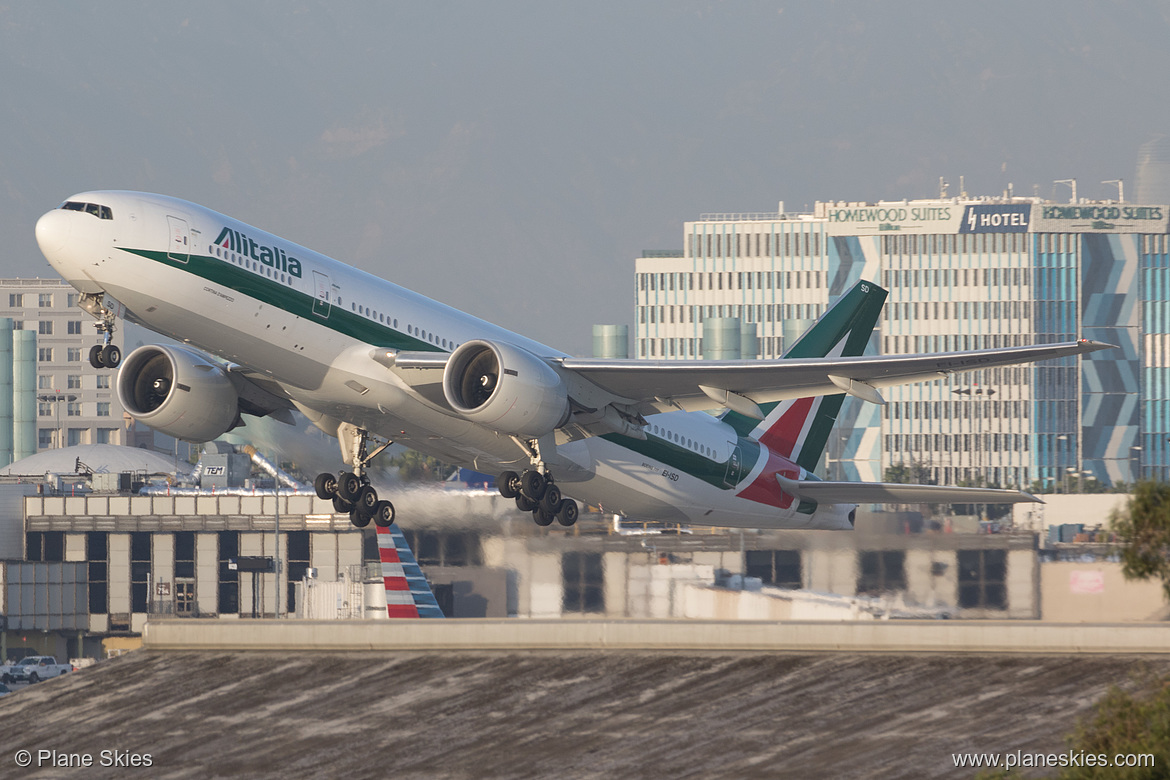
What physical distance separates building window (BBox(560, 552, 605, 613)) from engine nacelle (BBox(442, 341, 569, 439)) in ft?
48.9

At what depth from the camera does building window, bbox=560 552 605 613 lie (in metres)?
49.2

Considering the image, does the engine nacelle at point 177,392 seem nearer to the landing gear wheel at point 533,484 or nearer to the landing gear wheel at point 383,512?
the landing gear wheel at point 383,512

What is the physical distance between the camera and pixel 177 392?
37031 mm

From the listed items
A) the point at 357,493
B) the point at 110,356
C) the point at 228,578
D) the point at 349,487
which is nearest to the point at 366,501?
the point at 357,493

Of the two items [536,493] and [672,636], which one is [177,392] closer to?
[536,493]

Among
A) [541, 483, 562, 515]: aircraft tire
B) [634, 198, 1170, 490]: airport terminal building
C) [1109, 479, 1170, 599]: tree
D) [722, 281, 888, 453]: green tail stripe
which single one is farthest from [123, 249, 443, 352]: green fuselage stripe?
[634, 198, 1170, 490]: airport terminal building

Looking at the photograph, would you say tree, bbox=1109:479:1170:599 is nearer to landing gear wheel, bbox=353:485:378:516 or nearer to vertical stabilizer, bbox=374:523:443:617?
landing gear wheel, bbox=353:485:378:516

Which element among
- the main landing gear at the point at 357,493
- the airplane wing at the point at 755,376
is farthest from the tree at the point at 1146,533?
the main landing gear at the point at 357,493

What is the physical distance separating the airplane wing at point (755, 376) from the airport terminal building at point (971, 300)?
133816 mm

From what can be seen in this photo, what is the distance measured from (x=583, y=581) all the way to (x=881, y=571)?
30.7 feet

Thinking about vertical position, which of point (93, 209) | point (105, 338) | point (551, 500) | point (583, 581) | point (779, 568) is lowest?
point (583, 581)

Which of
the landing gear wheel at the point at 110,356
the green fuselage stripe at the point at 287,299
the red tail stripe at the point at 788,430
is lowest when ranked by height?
the red tail stripe at the point at 788,430

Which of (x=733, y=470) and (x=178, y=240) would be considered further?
(x=733, y=470)

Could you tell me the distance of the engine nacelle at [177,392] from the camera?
1459 inches
